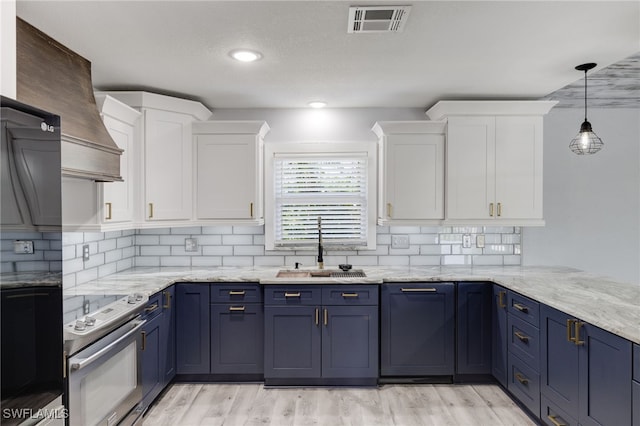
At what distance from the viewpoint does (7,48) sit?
1661 millimetres

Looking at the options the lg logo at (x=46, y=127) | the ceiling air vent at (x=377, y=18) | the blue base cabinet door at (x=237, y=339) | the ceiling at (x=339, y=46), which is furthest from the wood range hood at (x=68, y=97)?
the ceiling air vent at (x=377, y=18)

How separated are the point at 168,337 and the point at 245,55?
226 cm

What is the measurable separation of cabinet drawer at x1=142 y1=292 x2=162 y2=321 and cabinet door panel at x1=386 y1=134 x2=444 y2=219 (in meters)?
2.08

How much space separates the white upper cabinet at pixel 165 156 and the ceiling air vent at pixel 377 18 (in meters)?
1.87

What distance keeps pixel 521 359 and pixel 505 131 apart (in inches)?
76.1

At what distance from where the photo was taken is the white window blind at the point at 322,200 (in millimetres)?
3878

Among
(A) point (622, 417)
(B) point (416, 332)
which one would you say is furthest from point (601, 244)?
(A) point (622, 417)

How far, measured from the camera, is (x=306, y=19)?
6.71 feet

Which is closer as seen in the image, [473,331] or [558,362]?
[558,362]

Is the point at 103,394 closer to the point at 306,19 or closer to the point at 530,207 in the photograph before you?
the point at 306,19

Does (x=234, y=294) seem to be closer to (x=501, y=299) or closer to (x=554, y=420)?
(x=501, y=299)

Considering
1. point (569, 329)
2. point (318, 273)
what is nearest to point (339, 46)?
point (318, 273)

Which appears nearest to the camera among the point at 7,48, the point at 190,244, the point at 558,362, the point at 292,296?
the point at 7,48

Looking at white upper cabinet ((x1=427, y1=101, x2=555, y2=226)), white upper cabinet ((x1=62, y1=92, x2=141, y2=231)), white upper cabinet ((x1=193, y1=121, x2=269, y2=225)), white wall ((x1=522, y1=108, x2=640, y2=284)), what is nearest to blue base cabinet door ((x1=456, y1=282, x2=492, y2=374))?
white upper cabinet ((x1=427, y1=101, x2=555, y2=226))
